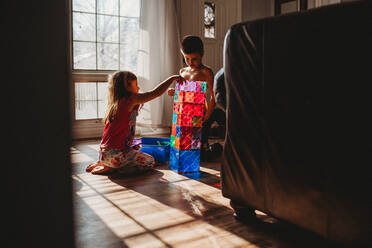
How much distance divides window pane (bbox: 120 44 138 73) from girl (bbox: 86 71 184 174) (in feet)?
5.28

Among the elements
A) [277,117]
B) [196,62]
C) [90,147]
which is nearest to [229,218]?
[277,117]

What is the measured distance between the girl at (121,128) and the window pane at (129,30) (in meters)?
1.68

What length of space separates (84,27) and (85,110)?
2.92ft

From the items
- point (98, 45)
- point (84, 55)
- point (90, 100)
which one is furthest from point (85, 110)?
point (98, 45)

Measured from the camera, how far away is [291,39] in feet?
3.47

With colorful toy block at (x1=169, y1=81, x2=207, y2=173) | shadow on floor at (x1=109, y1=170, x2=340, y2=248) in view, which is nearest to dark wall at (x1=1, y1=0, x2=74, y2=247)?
shadow on floor at (x1=109, y1=170, x2=340, y2=248)

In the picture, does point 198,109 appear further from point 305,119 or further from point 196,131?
point 305,119

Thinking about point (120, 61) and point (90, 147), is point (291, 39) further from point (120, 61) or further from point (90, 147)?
point (120, 61)

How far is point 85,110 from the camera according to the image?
3.64 m

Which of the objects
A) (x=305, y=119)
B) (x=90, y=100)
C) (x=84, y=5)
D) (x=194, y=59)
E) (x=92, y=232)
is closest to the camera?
(x=305, y=119)

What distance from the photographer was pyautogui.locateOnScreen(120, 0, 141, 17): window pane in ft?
12.3

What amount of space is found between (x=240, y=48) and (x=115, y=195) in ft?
3.20

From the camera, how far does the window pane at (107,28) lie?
3635 millimetres

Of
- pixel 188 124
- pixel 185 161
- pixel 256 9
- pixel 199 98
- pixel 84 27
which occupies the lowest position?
pixel 185 161
